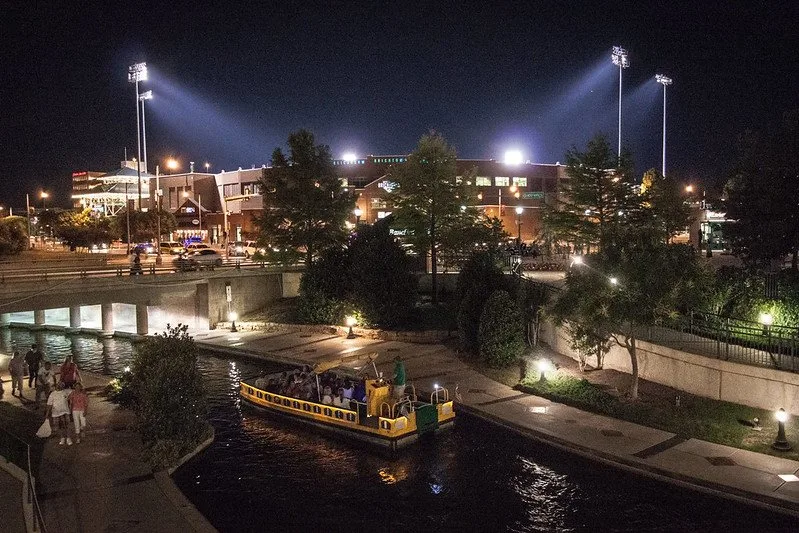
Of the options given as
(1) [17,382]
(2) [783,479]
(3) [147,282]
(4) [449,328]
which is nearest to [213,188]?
(3) [147,282]

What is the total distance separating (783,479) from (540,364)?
11.1 metres

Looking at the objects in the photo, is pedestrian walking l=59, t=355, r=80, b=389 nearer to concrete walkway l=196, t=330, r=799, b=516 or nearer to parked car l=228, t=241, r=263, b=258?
concrete walkway l=196, t=330, r=799, b=516

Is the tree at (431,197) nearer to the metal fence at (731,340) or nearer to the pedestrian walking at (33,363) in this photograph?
the metal fence at (731,340)

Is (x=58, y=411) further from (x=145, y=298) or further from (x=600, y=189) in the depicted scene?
(x=600, y=189)

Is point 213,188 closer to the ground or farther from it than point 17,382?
farther from it

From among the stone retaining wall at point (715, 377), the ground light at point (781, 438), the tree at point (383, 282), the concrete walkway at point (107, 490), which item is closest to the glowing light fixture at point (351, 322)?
the tree at point (383, 282)

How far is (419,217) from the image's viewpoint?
4328 cm

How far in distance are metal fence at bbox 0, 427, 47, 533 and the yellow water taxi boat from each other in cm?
944

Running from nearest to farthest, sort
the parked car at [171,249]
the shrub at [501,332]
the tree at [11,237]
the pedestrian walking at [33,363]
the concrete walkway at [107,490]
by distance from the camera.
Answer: the concrete walkway at [107,490] → the pedestrian walking at [33,363] → the shrub at [501,332] → the tree at [11,237] → the parked car at [171,249]

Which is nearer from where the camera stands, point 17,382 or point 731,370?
point 731,370

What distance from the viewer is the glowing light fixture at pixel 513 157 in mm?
84625

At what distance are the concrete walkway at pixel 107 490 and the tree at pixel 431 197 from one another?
2657cm

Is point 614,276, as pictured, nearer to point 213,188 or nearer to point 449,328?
point 449,328

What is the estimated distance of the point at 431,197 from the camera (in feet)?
141
